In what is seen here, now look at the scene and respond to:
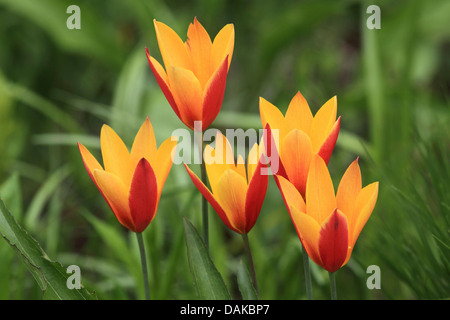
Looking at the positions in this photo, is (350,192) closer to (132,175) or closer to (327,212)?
(327,212)

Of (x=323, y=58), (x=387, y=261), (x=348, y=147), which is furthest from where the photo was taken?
(x=323, y=58)

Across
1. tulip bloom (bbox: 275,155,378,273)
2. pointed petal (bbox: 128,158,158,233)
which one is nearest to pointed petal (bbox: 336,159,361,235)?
tulip bloom (bbox: 275,155,378,273)

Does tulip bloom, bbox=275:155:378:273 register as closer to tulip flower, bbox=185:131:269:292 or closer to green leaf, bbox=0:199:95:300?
tulip flower, bbox=185:131:269:292

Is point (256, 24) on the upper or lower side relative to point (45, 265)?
upper

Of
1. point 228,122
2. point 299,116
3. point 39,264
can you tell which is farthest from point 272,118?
point 228,122

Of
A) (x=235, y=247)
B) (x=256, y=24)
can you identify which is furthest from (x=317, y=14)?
(x=235, y=247)

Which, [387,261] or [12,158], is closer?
[387,261]

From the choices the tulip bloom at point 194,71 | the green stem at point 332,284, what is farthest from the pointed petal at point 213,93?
the green stem at point 332,284
